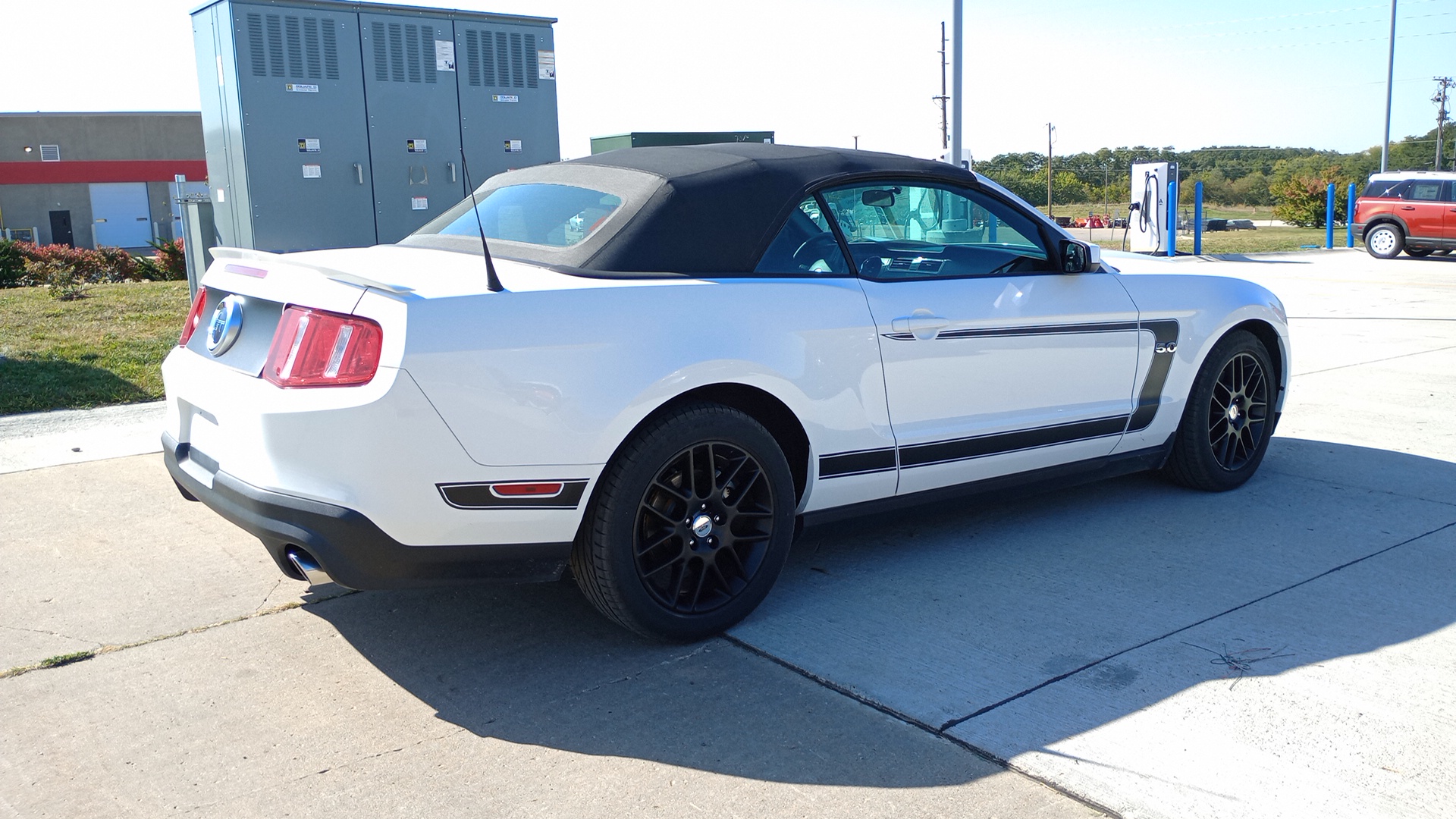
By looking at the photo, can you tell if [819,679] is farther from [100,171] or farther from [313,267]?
[100,171]

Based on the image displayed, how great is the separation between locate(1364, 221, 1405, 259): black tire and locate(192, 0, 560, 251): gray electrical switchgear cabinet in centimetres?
1834

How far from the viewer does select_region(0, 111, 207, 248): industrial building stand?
5056cm

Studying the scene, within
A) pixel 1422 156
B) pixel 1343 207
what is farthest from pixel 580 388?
pixel 1422 156

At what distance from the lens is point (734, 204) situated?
3770 millimetres

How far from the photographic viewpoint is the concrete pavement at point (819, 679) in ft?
8.85

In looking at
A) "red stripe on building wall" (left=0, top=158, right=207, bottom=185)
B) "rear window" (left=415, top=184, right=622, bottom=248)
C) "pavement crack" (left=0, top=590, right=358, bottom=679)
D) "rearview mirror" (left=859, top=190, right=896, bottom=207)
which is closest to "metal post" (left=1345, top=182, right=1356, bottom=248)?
"rearview mirror" (left=859, top=190, right=896, bottom=207)

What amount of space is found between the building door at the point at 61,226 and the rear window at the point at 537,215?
54.7m

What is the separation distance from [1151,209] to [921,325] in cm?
1910

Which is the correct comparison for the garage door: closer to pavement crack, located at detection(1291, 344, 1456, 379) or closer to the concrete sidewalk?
the concrete sidewalk

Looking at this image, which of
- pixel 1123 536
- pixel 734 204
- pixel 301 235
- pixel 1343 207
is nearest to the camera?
pixel 734 204

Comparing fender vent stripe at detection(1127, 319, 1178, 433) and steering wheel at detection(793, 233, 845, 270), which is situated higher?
steering wheel at detection(793, 233, 845, 270)

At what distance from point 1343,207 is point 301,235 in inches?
1656

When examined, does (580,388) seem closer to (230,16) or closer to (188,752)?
(188,752)

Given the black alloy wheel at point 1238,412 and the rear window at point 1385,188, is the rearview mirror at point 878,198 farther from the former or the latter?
the rear window at point 1385,188
